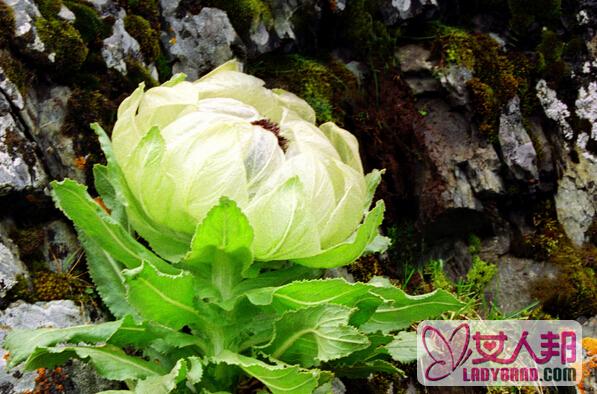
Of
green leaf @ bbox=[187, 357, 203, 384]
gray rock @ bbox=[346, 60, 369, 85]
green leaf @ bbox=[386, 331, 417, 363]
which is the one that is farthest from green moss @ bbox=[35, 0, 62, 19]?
green leaf @ bbox=[386, 331, 417, 363]

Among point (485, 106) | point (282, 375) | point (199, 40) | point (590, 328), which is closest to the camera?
point (282, 375)

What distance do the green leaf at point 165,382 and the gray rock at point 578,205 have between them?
243 cm

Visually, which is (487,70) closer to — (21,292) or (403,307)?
(403,307)

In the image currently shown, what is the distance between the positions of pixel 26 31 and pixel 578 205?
2.71 metres

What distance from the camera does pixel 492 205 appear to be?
3379mm

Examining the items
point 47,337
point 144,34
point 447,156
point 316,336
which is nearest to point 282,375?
point 316,336

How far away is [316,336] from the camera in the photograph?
5.76ft

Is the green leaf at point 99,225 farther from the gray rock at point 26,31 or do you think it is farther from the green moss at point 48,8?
the green moss at point 48,8

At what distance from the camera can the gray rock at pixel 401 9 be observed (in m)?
3.37

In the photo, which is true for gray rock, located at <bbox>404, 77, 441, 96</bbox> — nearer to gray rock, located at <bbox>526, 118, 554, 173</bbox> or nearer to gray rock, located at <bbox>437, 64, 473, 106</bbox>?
gray rock, located at <bbox>437, 64, 473, 106</bbox>

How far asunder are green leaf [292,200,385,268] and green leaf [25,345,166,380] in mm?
520

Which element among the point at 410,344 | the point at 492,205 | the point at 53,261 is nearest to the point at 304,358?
the point at 410,344

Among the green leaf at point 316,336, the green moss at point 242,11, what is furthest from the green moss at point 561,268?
the green leaf at point 316,336

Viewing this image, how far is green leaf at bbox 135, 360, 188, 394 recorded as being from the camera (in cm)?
165
